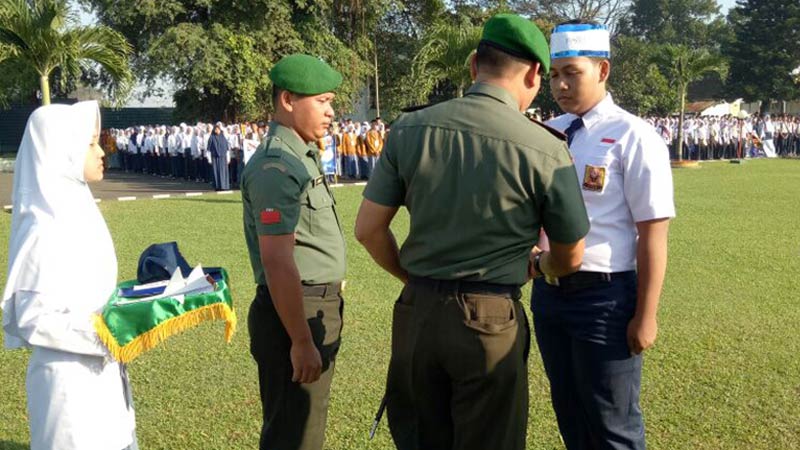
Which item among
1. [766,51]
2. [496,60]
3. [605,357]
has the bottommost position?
[605,357]

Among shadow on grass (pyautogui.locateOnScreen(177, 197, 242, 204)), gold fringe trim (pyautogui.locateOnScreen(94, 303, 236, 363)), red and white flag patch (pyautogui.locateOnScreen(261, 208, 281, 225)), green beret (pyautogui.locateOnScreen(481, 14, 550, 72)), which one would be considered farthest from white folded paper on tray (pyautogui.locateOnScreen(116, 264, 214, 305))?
shadow on grass (pyautogui.locateOnScreen(177, 197, 242, 204))

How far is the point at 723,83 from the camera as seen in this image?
2119 inches

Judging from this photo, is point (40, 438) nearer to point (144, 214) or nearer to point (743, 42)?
point (144, 214)

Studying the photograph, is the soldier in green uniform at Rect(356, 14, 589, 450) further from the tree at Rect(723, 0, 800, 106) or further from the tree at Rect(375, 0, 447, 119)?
the tree at Rect(723, 0, 800, 106)

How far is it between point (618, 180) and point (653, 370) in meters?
2.42

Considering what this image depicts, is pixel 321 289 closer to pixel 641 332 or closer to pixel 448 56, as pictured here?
pixel 641 332

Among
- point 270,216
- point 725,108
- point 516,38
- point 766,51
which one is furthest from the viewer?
point 725,108

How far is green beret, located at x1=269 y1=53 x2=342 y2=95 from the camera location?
273cm

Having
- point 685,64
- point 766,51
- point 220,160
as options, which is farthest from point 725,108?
point 220,160

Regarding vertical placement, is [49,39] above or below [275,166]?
above

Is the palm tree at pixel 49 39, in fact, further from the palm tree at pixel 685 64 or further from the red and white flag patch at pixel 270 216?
the palm tree at pixel 685 64

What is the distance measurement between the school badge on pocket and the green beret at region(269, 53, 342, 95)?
99cm

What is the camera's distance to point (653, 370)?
4.67 meters

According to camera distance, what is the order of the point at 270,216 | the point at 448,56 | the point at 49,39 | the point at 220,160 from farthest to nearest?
the point at 448,56, the point at 220,160, the point at 49,39, the point at 270,216
